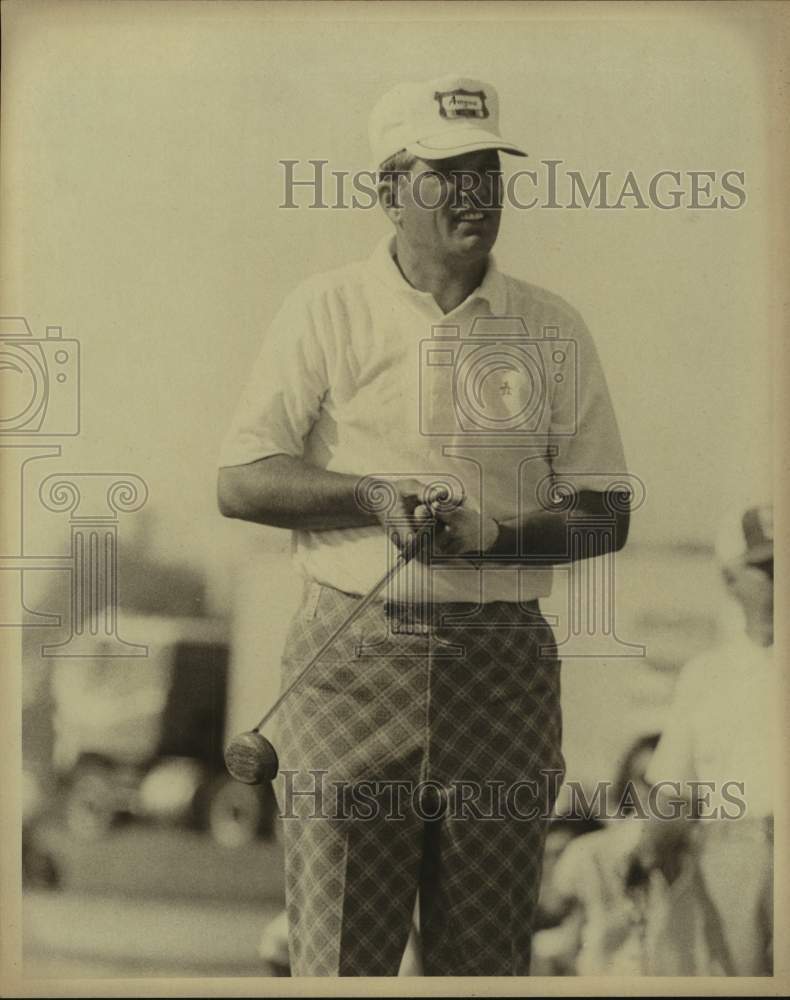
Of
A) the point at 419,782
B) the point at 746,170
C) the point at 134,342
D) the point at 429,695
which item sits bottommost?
the point at 419,782

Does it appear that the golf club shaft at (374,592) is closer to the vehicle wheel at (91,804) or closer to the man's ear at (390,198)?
the vehicle wheel at (91,804)

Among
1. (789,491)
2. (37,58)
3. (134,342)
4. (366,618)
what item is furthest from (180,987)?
(37,58)

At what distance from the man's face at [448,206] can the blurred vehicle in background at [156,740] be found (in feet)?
2.96

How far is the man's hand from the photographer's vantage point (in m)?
2.77

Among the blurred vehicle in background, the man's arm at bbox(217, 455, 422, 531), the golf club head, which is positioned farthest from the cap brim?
the golf club head

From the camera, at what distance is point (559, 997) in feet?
9.36

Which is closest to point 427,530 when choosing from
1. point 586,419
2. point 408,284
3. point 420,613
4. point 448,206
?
point 420,613

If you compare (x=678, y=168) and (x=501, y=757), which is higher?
(x=678, y=168)

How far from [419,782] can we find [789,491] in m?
0.97

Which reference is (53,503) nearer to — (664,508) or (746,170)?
(664,508)

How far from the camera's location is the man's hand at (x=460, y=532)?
277 cm

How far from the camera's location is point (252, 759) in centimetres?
277

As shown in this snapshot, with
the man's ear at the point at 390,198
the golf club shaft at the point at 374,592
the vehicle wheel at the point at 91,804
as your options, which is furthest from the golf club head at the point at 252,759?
the man's ear at the point at 390,198

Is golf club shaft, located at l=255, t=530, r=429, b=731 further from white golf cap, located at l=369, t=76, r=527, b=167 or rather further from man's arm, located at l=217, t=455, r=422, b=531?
white golf cap, located at l=369, t=76, r=527, b=167
